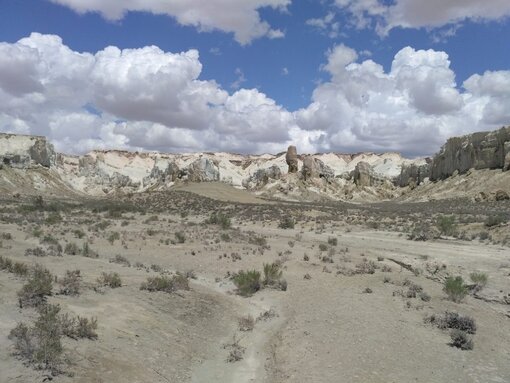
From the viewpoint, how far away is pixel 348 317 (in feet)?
41.3

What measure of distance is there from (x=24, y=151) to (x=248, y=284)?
113786 mm

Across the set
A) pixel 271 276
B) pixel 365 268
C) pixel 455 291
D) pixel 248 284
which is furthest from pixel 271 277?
pixel 455 291

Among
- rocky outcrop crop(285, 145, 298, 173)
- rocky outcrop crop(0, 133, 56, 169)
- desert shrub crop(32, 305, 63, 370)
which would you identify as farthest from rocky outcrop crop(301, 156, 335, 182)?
desert shrub crop(32, 305, 63, 370)

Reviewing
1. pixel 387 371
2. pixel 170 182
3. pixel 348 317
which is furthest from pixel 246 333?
pixel 170 182

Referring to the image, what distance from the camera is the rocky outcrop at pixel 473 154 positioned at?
89.8 m

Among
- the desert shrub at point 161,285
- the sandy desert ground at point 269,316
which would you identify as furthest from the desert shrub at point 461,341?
the desert shrub at point 161,285

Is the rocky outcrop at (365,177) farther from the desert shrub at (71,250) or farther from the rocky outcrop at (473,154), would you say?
the desert shrub at (71,250)

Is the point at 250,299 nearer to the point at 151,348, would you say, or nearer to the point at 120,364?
the point at 151,348

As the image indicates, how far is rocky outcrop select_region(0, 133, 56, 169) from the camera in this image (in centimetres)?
10949

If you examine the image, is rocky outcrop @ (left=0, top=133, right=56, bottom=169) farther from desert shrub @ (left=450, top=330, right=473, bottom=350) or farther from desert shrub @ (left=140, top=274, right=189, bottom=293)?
desert shrub @ (left=450, top=330, right=473, bottom=350)

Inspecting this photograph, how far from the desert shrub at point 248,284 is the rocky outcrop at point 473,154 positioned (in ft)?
267

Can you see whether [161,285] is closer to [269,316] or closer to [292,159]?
[269,316]

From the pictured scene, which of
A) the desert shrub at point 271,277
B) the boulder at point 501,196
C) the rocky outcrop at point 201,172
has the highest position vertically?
the rocky outcrop at point 201,172

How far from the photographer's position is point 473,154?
3861 inches
